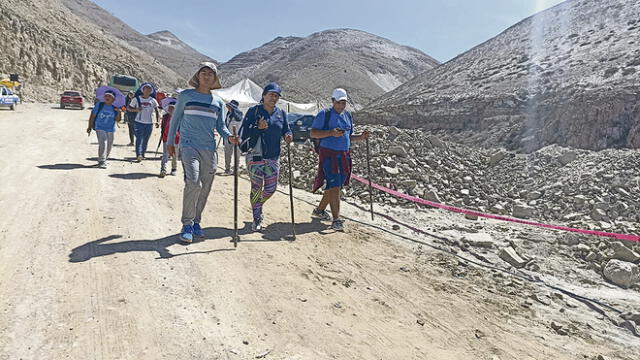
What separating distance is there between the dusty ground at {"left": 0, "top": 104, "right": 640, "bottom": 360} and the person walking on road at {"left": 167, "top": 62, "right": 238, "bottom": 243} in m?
0.55

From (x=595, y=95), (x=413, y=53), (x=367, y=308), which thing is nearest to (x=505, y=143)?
(x=595, y=95)

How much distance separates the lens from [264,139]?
532 centimetres

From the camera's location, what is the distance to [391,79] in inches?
3799

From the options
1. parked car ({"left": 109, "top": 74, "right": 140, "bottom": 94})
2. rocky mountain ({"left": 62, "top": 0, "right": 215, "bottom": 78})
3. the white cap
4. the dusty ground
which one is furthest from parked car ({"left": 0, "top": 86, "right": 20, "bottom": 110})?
rocky mountain ({"left": 62, "top": 0, "right": 215, "bottom": 78})

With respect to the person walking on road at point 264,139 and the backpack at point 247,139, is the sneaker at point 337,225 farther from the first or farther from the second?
the backpack at point 247,139

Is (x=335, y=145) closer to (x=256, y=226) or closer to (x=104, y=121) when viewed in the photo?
(x=256, y=226)

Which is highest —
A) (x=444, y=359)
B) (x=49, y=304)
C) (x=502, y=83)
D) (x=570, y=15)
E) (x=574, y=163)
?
(x=570, y=15)

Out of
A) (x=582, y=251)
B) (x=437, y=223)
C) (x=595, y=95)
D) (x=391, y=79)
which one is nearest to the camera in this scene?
(x=582, y=251)

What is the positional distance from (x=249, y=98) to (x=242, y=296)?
66.9 feet

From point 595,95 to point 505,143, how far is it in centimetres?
353

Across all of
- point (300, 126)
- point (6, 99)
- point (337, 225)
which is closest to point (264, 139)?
point (337, 225)

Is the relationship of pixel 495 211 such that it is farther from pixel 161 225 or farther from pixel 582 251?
pixel 161 225

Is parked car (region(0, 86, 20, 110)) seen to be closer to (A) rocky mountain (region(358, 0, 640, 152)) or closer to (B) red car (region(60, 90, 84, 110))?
A: (B) red car (region(60, 90, 84, 110))

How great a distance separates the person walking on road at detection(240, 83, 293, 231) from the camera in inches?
208
